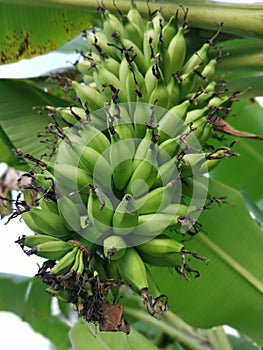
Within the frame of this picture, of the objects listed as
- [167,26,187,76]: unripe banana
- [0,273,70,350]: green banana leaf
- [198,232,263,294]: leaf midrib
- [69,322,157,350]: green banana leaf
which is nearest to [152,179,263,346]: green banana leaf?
[198,232,263,294]: leaf midrib

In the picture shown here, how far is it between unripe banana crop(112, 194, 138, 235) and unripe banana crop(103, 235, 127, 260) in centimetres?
1

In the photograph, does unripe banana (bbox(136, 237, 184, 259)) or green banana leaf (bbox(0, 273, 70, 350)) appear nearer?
unripe banana (bbox(136, 237, 184, 259))

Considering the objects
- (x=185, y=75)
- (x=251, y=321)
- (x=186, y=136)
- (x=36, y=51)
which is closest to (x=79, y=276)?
(x=186, y=136)

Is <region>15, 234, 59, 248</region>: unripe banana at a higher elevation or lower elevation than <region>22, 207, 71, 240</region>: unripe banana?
lower

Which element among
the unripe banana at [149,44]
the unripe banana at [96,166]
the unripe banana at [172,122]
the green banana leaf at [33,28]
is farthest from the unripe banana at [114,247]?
the green banana leaf at [33,28]

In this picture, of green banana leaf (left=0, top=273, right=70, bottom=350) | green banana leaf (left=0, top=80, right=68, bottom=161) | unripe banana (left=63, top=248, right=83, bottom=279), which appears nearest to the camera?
unripe banana (left=63, top=248, right=83, bottom=279)

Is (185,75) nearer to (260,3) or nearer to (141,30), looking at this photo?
(141,30)

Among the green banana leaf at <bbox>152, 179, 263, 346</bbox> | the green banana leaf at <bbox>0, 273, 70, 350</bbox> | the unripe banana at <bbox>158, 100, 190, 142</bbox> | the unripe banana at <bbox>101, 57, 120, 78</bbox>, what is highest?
the unripe banana at <bbox>101, 57, 120, 78</bbox>

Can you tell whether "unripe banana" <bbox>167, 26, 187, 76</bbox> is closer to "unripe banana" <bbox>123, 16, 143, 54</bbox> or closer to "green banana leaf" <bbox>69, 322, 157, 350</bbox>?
"unripe banana" <bbox>123, 16, 143, 54</bbox>

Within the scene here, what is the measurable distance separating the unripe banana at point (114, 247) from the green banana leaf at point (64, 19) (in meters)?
0.70

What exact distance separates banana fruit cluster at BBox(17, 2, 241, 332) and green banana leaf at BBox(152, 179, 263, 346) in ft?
0.87

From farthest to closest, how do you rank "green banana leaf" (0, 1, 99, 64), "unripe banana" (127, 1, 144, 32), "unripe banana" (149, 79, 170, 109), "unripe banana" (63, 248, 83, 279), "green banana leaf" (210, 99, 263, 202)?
"green banana leaf" (210, 99, 263, 202), "green banana leaf" (0, 1, 99, 64), "unripe banana" (127, 1, 144, 32), "unripe banana" (149, 79, 170, 109), "unripe banana" (63, 248, 83, 279)

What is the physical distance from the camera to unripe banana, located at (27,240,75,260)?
2.94ft

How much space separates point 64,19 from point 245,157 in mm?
753
